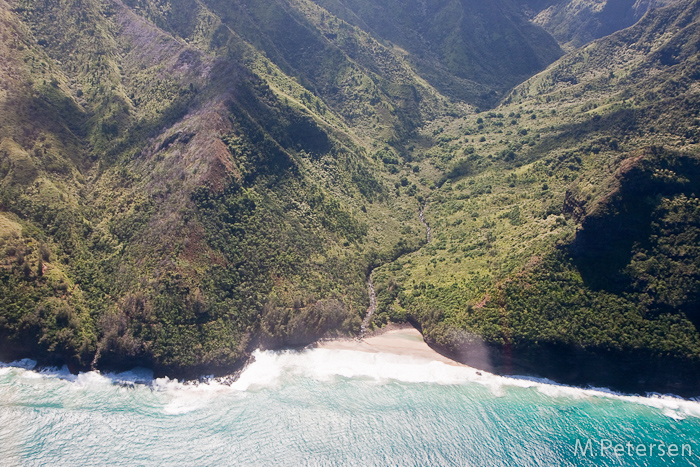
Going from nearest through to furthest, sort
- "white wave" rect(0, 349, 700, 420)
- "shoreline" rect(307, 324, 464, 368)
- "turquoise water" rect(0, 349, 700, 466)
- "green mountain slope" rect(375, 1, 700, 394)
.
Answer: "turquoise water" rect(0, 349, 700, 466)
"white wave" rect(0, 349, 700, 420)
"green mountain slope" rect(375, 1, 700, 394)
"shoreline" rect(307, 324, 464, 368)

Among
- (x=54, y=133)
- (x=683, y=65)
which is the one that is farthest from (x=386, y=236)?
(x=683, y=65)

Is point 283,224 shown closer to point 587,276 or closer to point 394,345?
point 394,345

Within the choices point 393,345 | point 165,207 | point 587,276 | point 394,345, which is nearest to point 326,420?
point 393,345

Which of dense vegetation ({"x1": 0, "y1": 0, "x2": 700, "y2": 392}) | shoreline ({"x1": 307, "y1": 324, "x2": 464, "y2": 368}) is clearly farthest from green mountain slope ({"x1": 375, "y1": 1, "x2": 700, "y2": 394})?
shoreline ({"x1": 307, "y1": 324, "x2": 464, "y2": 368})

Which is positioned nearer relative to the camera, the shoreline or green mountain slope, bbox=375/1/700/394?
green mountain slope, bbox=375/1/700/394

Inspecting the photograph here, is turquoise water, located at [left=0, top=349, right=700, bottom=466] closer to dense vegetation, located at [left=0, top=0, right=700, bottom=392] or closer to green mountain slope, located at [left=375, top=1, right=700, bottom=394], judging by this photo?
dense vegetation, located at [left=0, top=0, right=700, bottom=392]

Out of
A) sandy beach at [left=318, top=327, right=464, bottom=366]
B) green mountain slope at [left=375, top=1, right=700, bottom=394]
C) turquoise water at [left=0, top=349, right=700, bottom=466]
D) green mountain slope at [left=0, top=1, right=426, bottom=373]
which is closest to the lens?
turquoise water at [left=0, top=349, right=700, bottom=466]
